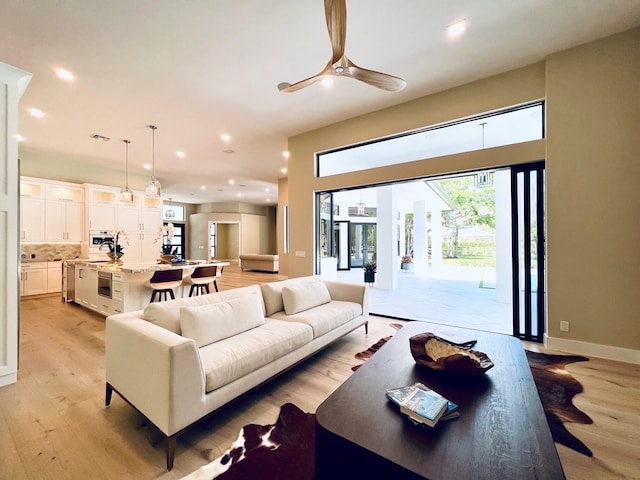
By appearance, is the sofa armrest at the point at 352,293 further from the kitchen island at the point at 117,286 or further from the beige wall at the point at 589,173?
the kitchen island at the point at 117,286

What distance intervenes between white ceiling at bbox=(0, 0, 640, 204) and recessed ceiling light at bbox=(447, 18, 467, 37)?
5cm

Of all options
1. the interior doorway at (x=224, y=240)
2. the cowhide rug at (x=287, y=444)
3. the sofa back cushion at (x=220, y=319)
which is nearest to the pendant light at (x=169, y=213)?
A: the interior doorway at (x=224, y=240)

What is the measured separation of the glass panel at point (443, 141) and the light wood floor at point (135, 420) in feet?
9.36

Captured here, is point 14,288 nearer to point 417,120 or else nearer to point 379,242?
point 417,120

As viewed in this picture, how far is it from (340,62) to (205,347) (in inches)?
101

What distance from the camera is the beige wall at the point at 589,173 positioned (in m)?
2.88

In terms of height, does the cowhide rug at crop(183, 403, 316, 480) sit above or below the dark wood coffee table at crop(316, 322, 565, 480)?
below

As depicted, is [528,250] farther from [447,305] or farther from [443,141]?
[447,305]

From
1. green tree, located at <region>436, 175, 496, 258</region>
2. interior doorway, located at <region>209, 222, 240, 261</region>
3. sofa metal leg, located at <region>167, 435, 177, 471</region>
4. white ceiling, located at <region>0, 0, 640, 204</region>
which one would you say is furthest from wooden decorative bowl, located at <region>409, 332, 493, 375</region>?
interior doorway, located at <region>209, 222, 240, 261</region>

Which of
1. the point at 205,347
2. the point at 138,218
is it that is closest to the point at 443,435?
the point at 205,347

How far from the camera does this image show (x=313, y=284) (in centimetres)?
357

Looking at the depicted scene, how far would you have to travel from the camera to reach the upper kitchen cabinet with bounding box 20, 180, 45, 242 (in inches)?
243

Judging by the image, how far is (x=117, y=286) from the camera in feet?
13.9

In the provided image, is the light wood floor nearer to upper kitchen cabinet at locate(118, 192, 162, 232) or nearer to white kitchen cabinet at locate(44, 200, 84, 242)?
white kitchen cabinet at locate(44, 200, 84, 242)
